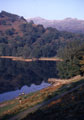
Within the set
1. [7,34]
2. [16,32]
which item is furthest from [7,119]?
[16,32]

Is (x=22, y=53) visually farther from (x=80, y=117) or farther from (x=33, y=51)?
(x=80, y=117)

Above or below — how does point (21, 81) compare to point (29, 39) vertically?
below

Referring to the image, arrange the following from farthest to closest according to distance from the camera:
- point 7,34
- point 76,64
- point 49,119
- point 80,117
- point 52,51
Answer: point 7,34, point 52,51, point 76,64, point 49,119, point 80,117

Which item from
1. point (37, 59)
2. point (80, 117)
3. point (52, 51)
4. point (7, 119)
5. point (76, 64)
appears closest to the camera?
point (80, 117)

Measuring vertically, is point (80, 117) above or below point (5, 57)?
above

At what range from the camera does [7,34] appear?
102938 mm

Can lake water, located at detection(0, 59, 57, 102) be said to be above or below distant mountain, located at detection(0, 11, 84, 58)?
below

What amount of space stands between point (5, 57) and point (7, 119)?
67017 millimetres

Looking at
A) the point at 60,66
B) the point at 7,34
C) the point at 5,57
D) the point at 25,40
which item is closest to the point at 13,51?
the point at 5,57

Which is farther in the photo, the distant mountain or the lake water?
the distant mountain

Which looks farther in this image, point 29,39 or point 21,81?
point 29,39

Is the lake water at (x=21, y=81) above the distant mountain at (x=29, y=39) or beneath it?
beneath

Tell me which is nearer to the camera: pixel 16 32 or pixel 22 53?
pixel 22 53

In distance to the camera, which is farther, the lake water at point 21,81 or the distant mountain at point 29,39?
the distant mountain at point 29,39
